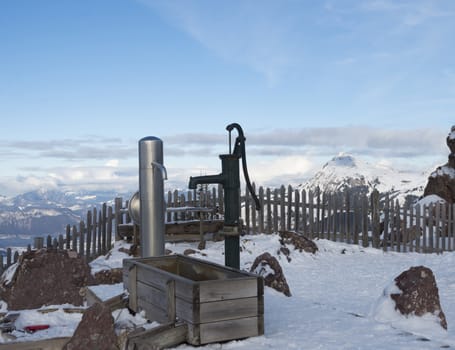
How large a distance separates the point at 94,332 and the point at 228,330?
109 cm

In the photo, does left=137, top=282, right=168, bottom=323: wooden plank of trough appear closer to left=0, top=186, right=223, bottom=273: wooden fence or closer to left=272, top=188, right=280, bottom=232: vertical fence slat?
left=0, top=186, right=223, bottom=273: wooden fence

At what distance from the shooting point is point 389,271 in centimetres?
1097

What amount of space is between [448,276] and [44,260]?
24.1ft

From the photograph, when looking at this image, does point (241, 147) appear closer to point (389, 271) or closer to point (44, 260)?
point (44, 260)

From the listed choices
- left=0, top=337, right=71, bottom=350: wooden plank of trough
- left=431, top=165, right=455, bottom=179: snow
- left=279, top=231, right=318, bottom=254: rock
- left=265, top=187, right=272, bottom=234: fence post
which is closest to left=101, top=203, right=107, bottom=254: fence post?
left=279, top=231, right=318, bottom=254: rock

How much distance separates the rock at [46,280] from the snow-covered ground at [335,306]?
526 mm

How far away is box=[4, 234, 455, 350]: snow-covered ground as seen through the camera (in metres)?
4.62

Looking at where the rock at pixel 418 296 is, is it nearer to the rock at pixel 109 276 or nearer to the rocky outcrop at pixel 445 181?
the rock at pixel 109 276

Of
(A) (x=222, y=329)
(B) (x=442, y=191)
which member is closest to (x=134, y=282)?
(A) (x=222, y=329)

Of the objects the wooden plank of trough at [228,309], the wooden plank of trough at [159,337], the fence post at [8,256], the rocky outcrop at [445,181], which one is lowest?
the fence post at [8,256]

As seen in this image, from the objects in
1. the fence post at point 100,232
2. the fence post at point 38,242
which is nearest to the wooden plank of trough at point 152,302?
the fence post at point 38,242

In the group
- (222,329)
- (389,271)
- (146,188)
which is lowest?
(389,271)

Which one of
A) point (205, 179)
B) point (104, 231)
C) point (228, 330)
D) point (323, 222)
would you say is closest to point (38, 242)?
point (104, 231)

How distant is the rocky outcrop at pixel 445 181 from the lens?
1843 centimetres
